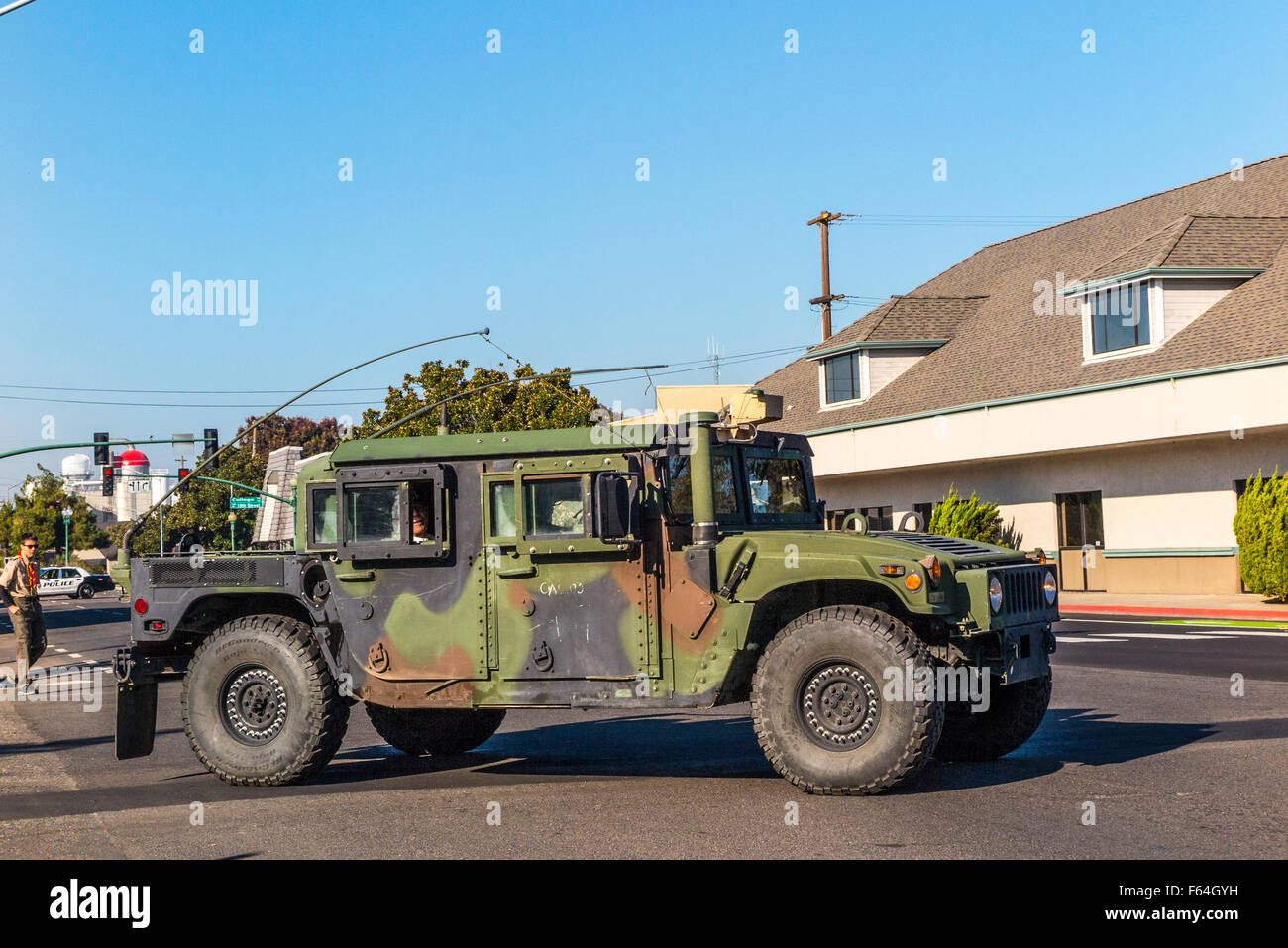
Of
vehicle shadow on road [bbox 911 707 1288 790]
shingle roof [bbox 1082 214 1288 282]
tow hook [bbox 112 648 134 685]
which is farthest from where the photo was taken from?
shingle roof [bbox 1082 214 1288 282]

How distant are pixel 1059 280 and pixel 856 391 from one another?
6998 mm

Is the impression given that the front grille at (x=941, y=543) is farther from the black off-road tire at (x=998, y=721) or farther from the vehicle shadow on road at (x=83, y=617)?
the vehicle shadow on road at (x=83, y=617)

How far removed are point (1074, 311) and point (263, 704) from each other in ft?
98.0

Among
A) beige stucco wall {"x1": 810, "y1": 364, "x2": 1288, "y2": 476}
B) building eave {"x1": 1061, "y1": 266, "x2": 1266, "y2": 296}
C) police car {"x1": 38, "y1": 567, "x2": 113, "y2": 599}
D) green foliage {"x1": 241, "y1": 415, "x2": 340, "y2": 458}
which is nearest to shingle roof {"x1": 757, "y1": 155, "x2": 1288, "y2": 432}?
building eave {"x1": 1061, "y1": 266, "x2": 1266, "y2": 296}

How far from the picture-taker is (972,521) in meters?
34.4

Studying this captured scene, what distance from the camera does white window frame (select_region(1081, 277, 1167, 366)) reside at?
31.0m

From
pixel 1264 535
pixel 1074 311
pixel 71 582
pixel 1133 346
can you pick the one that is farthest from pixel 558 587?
pixel 71 582

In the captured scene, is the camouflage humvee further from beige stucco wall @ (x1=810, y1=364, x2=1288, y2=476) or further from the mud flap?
beige stucco wall @ (x1=810, y1=364, x2=1288, y2=476)

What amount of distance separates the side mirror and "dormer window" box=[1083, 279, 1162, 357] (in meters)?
25.4

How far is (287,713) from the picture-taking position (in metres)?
9.61

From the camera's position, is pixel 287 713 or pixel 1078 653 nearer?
pixel 287 713
